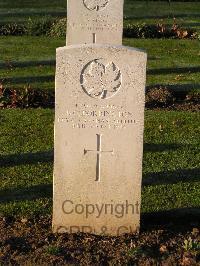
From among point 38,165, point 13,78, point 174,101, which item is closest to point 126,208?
point 38,165

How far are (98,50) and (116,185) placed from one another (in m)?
1.21

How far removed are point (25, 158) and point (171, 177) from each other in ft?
5.86

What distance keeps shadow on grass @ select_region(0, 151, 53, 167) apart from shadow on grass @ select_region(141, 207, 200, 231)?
187 centimetres

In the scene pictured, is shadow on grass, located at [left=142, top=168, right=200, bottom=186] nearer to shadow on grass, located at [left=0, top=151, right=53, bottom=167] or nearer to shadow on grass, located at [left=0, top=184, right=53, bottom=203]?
shadow on grass, located at [left=0, top=184, right=53, bottom=203]

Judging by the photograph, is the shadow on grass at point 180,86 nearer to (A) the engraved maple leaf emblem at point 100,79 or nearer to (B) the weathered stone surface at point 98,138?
(B) the weathered stone surface at point 98,138

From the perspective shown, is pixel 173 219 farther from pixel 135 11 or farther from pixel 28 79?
pixel 135 11

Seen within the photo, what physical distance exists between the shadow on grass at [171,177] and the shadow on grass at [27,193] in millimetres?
1073

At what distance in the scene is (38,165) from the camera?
7453mm

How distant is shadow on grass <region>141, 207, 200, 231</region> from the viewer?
19.7ft

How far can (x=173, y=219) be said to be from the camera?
244 inches

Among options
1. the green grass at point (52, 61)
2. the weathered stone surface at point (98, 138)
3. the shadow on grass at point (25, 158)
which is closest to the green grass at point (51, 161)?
the shadow on grass at point (25, 158)

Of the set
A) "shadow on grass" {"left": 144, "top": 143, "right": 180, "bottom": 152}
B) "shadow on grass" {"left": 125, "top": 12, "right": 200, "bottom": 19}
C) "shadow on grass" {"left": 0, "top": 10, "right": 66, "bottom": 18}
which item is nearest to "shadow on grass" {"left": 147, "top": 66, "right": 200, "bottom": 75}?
"shadow on grass" {"left": 144, "top": 143, "right": 180, "bottom": 152}

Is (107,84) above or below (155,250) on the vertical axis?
above

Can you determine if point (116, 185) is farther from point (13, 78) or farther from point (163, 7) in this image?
point (163, 7)
